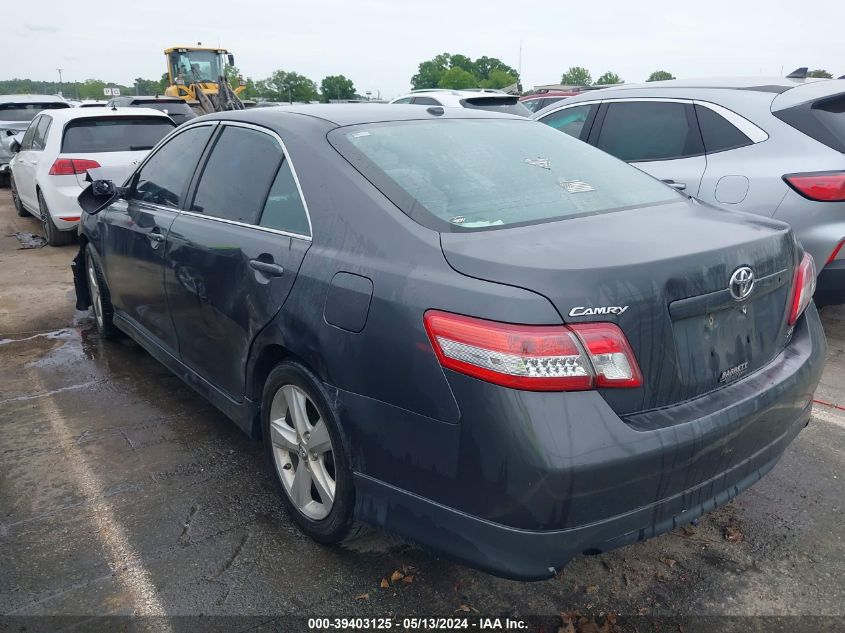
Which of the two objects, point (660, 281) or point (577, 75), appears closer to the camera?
point (660, 281)

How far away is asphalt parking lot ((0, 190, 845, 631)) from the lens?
2.45 meters

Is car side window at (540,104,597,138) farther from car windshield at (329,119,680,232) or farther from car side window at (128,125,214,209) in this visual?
car side window at (128,125,214,209)

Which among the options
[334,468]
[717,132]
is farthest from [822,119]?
[334,468]

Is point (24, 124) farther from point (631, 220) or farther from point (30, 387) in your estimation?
point (631, 220)

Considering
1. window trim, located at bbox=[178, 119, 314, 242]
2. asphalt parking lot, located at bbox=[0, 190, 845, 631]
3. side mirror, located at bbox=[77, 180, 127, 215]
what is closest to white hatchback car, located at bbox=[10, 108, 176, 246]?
side mirror, located at bbox=[77, 180, 127, 215]

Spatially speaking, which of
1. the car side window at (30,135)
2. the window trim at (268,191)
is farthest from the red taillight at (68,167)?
the window trim at (268,191)

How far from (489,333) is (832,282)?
342cm

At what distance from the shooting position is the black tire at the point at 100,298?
4.84 m

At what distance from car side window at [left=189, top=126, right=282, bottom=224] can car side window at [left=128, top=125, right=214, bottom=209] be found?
0.20 meters

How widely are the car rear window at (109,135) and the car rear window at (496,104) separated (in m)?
4.53

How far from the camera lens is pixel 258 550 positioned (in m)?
2.73

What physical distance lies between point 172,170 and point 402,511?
2.45 meters

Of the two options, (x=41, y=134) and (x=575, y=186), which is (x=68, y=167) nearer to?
(x=41, y=134)

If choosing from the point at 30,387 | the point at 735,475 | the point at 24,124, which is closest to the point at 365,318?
the point at 735,475
